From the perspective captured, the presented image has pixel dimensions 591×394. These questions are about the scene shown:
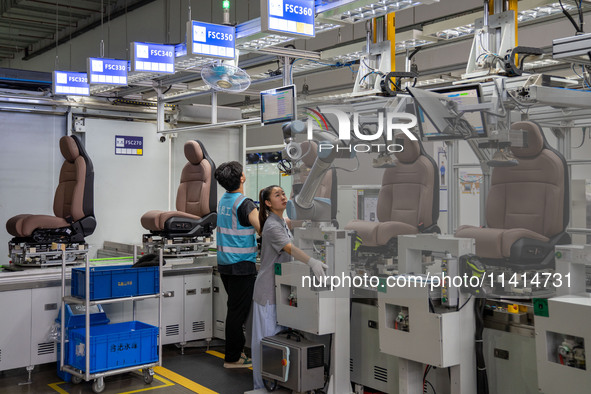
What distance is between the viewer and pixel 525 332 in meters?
3.63

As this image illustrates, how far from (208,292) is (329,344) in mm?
1935

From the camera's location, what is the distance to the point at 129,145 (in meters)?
8.52

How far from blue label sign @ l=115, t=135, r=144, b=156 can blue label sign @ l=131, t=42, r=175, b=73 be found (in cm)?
189

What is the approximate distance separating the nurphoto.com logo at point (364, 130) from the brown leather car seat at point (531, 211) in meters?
0.76

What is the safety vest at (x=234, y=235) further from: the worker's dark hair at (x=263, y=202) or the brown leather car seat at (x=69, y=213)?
the brown leather car seat at (x=69, y=213)

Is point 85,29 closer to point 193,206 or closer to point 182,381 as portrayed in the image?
point 193,206

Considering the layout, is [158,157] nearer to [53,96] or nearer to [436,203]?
[53,96]

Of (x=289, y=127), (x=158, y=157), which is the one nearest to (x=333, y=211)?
(x=289, y=127)

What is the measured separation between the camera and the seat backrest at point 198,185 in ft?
23.1

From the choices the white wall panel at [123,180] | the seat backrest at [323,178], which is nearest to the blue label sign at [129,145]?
the white wall panel at [123,180]

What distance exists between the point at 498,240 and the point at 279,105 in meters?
2.15

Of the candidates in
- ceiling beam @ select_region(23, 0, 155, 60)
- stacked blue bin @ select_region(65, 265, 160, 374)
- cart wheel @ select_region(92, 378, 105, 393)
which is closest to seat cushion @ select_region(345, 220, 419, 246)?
stacked blue bin @ select_region(65, 265, 160, 374)

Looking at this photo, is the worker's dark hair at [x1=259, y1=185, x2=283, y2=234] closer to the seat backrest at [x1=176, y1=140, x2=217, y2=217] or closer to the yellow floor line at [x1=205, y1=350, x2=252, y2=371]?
the yellow floor line at [x1=205, y1=350, x2=252, y2=371]

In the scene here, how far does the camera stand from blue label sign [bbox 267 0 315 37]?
4691mm
